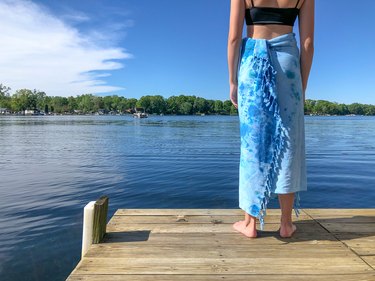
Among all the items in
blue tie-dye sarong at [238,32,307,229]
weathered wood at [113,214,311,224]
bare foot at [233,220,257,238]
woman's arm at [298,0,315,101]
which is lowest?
weathered wood at [113,214,311,224]

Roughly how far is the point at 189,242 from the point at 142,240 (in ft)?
1.62

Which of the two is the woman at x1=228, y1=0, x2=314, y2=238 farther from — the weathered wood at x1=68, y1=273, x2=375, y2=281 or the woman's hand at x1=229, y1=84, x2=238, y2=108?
the weathered wood at x1=68, y1=273, x2=375, y2=281

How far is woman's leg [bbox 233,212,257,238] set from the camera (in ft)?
11.9

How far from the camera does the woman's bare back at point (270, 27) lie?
3469 millimetres

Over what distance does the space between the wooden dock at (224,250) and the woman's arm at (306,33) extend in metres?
1.81

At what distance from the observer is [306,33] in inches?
139

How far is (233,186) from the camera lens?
12.2 m

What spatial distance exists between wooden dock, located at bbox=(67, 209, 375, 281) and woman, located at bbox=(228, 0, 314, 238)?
18.7 inches

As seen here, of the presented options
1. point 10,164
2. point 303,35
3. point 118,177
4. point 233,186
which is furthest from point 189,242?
point 10,164

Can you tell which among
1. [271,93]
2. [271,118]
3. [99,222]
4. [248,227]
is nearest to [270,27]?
[271,93]

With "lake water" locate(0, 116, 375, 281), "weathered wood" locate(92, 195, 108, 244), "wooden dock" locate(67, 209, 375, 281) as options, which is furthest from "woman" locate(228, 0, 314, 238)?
"lake water" locate(0, 116, 375, 281)

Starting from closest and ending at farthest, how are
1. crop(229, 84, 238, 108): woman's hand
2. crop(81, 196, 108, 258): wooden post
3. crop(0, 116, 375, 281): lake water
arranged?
1. crop(81, 196, 108, 258): wooden post
2. crop(229, 84, 238, 108): woman's hand
3. crop(0, 116, 375, 281): lake water

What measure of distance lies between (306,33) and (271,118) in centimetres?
95

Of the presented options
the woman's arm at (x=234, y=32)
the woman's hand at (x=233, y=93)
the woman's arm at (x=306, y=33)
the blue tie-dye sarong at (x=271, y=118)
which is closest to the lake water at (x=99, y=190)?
the blue tie-dye sarong at (x=271, y=118)
